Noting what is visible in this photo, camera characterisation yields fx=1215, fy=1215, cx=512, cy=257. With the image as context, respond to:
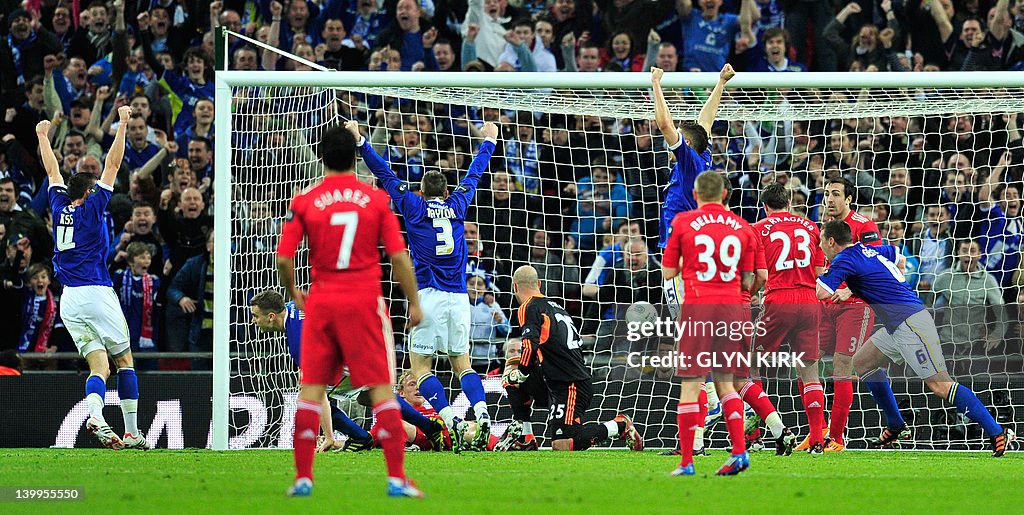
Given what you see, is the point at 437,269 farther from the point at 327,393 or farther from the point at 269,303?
the point at 269,303

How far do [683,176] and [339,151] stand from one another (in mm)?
3657

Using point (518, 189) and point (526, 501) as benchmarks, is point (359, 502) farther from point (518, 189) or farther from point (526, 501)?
point (518, 189)

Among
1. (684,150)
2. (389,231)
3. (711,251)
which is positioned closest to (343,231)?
(389,231)

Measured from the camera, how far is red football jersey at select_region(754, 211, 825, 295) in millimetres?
10180

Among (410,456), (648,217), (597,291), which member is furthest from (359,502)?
(648,217)

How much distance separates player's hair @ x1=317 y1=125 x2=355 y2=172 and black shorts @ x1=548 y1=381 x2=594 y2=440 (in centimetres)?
481

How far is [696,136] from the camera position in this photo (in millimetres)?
9258

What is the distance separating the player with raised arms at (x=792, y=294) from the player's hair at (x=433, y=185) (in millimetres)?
2701

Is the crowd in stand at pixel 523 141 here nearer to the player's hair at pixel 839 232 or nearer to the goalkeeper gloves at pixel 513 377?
the goalkeeper gloves at pixel 513 377

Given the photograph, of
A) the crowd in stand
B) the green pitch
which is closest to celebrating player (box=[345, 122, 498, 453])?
the green pitch

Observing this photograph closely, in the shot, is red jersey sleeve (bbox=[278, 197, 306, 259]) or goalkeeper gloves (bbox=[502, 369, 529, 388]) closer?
red jersey sleeve (bbox=[278, 197, 306, 259])

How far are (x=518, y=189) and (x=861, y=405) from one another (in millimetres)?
4476

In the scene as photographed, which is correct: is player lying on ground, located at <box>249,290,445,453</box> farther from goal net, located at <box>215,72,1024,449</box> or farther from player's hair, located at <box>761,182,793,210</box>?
player's hair, located at <box>761,182,793,210</box>

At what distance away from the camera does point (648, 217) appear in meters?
14.8
